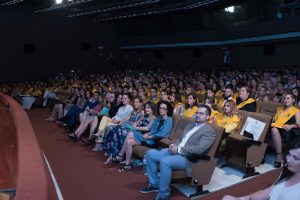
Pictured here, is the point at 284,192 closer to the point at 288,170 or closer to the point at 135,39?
the point at 288,170

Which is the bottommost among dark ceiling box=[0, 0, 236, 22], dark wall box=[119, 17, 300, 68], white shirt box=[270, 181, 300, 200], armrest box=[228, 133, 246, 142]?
armrest box=[228, 133, 246, 142]

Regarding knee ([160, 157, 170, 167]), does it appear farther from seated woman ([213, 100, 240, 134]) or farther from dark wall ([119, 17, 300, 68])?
dark wall ([119, 17, 300, 68])

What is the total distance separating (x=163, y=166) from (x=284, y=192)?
67.0 inches

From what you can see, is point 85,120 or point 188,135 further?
point 85,120

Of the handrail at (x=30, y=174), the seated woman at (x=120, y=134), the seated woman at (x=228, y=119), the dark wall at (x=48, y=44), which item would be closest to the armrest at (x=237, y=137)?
the seated woman at (x=228, y=119)

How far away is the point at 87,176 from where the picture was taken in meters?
4.43

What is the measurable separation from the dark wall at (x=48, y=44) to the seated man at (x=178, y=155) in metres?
13.8

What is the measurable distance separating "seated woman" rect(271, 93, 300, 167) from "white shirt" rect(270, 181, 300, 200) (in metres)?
2.40

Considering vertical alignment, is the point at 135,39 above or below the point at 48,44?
above

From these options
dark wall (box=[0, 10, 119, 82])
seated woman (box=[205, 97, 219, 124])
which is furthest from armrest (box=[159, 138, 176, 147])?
dark wall (box=[0, 10, 119, 82])

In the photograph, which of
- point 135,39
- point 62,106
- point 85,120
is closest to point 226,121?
point 85,120

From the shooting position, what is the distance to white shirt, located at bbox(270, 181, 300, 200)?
1.81m

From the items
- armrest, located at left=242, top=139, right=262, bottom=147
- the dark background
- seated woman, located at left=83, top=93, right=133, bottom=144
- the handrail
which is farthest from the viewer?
the dark background

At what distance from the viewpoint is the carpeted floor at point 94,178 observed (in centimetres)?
370
